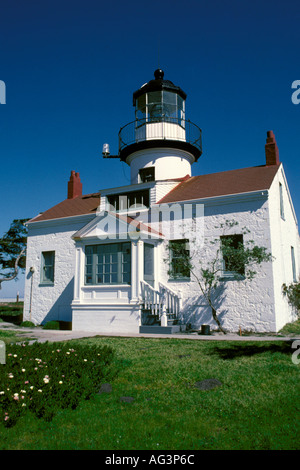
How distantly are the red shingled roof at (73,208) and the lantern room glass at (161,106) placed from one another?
4649 millimetres

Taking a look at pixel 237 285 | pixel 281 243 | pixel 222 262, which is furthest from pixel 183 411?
pixel 281 243

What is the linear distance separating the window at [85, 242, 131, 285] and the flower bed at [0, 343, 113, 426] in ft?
21.0

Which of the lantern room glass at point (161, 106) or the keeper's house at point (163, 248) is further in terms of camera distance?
the lantern room glass at point (161, 106)

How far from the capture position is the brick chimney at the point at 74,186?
21.6 m

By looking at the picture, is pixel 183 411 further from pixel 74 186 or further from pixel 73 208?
pixel 74 186

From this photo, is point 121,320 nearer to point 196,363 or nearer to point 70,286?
point 70,286

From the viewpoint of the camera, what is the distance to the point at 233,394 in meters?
5.84

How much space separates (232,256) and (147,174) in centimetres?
730

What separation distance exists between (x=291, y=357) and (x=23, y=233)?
2740 cm

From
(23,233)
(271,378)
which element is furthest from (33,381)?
(23,233)

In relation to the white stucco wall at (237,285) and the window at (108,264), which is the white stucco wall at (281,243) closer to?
the white stucco wall at (237,285)

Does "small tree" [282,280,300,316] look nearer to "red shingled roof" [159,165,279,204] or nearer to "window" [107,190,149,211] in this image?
"red shingled roof" [159,165,279,204]

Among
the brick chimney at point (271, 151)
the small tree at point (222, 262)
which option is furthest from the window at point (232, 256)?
the brick chimney at point (271, 151)

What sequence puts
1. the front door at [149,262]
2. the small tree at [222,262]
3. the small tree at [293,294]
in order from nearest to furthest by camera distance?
the small tree at [222,262] < the front door at [149,262] < the small tree at [293,294]
